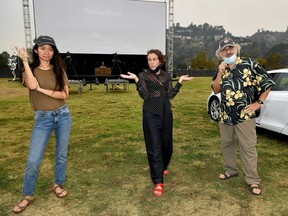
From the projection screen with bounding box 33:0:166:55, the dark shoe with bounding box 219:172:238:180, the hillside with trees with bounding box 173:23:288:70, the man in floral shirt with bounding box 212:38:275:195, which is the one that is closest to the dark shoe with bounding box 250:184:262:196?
the man in floral shirt with bounding box 212:38:275:195

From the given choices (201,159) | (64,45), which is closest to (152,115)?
(201,159)

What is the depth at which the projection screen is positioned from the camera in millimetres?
17641

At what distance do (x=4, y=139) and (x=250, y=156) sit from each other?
4802 mm

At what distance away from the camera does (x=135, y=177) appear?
3.81m

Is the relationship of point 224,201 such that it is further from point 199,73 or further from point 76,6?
point 199,73

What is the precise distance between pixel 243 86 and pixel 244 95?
105 millimetres

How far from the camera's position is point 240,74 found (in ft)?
10.3

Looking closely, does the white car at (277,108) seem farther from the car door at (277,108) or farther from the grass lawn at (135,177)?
the grass lawn at (135,177)

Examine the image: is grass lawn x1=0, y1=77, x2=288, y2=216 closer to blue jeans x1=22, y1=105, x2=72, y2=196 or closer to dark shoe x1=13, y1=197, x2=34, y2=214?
dark shoe x1=13, y1=197, x2=34, y2=214

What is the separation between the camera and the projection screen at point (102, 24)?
17.6 metres

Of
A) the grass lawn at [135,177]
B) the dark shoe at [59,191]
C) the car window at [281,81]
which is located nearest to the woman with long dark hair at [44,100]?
the dark shoe at [59,191]

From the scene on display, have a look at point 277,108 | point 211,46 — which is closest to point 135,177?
point 277,108

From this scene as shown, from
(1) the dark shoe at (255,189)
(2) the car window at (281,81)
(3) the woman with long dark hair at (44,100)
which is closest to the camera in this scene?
(3) the woman with long dark hair at (44,100)

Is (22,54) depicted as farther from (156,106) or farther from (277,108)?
(277,108)
